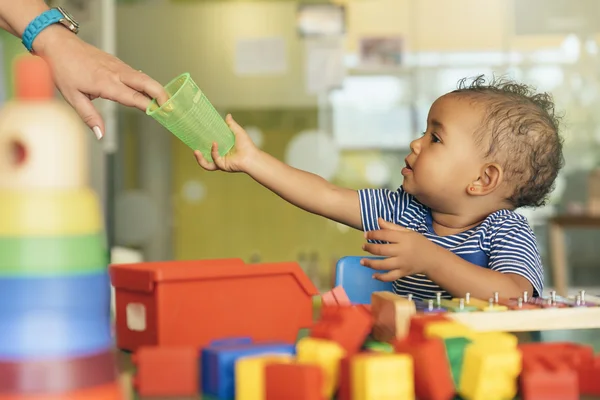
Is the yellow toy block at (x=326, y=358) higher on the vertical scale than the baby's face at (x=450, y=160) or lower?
lower

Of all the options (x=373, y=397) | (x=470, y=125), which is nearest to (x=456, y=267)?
(x=470, y=125)

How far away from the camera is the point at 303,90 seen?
13.0 ft

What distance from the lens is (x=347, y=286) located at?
4.08ft

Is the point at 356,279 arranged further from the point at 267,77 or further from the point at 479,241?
the point at 267,77

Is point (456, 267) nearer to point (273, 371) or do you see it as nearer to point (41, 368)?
point (273, 371)

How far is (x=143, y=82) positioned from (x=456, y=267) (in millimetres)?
463

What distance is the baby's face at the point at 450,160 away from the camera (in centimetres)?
125

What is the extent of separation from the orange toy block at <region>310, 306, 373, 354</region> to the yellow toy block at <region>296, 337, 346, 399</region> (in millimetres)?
30

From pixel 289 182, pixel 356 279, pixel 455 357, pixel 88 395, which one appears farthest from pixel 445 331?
pixel 289 182

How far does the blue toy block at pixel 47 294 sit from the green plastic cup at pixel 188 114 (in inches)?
20.5

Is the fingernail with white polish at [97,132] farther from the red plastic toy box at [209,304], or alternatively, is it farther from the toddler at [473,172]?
the red plastic toy box at [209,304]

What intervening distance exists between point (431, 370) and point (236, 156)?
764 mm

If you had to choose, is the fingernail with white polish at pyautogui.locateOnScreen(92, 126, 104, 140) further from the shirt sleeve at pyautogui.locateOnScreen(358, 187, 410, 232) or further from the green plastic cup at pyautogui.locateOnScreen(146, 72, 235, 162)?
the shirt sleeve at pyautogui.locateOnScreen(358, 187, 410, 232)

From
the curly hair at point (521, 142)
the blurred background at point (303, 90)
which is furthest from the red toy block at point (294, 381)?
the blurred background at point (303, 90)
